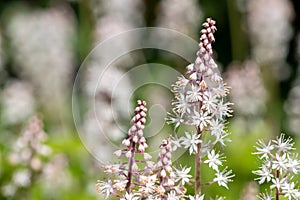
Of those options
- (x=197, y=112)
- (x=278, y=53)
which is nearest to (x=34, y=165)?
(x=197, y=112)

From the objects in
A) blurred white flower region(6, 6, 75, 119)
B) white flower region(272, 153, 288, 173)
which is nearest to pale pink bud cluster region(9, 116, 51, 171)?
white flower region(272, 153, 288, 173)

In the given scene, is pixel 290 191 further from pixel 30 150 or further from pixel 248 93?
pixel 248 93

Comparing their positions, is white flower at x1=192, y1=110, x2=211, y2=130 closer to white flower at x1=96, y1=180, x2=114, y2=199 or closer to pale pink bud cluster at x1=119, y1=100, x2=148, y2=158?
pale pink bud cluster at x1=119, y1=100, x2=148, y2=158

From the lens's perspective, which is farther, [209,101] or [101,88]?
[101,88]

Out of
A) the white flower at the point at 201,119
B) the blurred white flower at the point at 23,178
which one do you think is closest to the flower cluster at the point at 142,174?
the white flower at the point at 201,119

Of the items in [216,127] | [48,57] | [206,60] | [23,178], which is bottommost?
[216,127]

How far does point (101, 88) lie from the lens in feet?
14.4

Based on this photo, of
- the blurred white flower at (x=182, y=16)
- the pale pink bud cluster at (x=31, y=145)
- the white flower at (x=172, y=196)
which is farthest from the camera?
the blurred white flower at (x=182, y=16)

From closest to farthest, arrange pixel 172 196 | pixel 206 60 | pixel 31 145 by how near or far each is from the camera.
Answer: pixel 172 196
pixel 206 60
pixel 31 145

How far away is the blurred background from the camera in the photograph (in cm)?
432

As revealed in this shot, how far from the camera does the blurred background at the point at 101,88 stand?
4.32m

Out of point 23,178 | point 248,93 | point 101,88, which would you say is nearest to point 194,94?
point 23,178

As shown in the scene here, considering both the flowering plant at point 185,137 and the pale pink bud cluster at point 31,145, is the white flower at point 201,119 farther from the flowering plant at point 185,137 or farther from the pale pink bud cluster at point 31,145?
the pale pink bud cluster at point 31,145

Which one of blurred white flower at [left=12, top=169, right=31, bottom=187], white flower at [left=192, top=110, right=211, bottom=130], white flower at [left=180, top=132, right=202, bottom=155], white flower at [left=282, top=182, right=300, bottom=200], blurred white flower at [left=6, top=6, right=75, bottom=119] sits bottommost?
white flower at [left=282, top=182, right=300, bottom=200]
